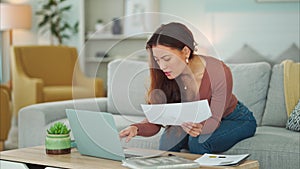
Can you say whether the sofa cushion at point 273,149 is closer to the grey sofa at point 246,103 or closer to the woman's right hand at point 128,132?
the grey sofa at point 246,103

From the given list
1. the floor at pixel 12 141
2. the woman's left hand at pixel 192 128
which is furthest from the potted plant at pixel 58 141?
the floor at pixel 12 141

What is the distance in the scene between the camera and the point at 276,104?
363cm

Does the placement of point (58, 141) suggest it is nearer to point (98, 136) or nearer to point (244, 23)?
point (98, 136)

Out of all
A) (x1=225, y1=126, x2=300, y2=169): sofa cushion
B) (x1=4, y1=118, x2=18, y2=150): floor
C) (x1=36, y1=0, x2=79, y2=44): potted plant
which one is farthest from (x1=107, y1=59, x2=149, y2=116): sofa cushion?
(x1=36, y1=0, x2=79, y2=44): potted plant

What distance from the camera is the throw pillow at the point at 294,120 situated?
11.1ft

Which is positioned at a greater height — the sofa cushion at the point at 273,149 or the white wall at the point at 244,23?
the white wall at the point at 244,23

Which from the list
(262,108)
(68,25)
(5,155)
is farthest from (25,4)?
(5,155)

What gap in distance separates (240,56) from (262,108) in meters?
0.65

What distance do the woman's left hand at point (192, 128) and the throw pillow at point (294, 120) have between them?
91cm

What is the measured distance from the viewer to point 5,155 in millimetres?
2785

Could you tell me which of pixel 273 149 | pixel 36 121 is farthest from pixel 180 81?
pixel 36 121

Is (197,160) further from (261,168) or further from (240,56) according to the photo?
(240,56)

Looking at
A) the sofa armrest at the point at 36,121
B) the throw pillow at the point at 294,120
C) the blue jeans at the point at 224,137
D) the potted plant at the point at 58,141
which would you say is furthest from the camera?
the sofa armrest at the point at 36,121

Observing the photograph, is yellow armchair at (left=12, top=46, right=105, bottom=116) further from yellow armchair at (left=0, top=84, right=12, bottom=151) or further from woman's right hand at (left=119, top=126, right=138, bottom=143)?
woman's right hand at (left=119, top=126, right=138, bottom=143)
